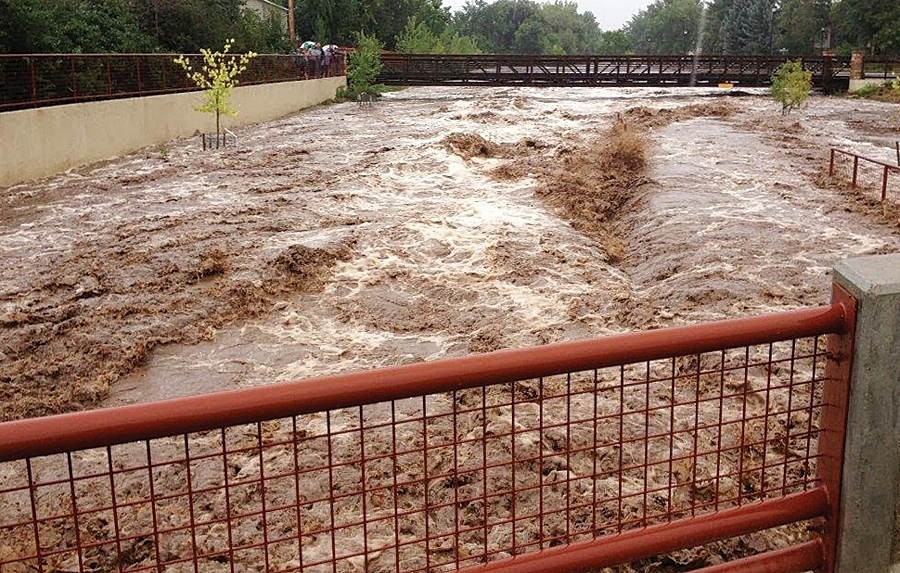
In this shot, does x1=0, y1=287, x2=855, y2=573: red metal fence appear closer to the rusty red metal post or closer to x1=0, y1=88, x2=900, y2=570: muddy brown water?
the rusty red metal post

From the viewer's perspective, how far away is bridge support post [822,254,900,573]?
111 inches

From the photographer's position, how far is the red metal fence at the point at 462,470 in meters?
2.42

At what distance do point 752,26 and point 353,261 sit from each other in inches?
3482

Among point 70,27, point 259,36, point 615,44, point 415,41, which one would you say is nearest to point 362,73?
point 259,36

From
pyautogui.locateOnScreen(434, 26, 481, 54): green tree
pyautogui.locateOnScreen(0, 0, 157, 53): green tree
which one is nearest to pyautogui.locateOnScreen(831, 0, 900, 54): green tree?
pyautogui.locateOnScreen(434, 26, 481, 54): green tree

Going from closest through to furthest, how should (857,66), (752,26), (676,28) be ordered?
1. (857,66)
2. (752,26)
3. (676,28)

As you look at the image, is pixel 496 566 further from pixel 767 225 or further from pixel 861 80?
pixel 861 80

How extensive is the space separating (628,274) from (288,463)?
6633 millimetres

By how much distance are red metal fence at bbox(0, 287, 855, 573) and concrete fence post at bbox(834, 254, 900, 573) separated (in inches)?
2.2

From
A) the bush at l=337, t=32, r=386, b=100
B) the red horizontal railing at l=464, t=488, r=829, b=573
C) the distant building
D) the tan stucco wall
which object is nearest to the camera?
the red horizontal railing at l=464, t=488, r=829, b=573

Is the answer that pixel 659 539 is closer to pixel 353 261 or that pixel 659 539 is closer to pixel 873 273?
pixel 873 273

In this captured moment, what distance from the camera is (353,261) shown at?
11.9m

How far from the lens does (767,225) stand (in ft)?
43.8

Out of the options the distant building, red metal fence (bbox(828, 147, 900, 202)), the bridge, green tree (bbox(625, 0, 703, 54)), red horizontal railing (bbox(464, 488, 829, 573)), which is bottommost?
red metal fence (bbox(828, 147, 900, 202))
